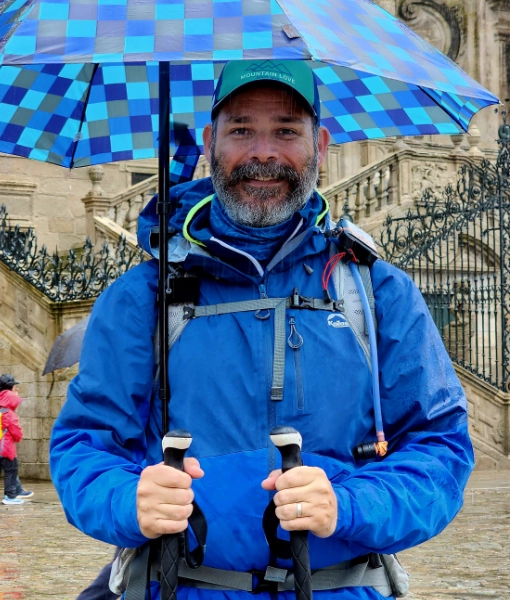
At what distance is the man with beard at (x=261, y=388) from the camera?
8.18 ft

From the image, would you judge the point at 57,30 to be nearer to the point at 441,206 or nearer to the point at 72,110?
the point at 72,110

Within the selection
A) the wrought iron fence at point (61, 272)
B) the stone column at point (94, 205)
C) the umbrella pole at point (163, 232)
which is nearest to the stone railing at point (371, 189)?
the stone column at point (94, 205)

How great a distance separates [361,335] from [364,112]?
1346mm

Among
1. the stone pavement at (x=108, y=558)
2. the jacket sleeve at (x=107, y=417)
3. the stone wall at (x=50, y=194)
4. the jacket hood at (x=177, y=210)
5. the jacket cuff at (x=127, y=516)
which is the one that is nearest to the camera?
the jacket cuff at (x=127, y=516)

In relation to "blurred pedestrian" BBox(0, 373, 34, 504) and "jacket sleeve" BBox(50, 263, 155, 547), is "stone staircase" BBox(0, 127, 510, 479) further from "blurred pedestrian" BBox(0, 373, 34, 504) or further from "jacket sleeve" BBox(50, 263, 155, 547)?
"jacket sleeve" BBox(50, 263, 155, 547)

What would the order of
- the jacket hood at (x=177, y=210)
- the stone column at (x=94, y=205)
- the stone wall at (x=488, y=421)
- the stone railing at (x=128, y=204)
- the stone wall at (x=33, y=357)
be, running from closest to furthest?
the jacket hood at (x=177, y=210), the stone wall at (x=33, y=357), the stone wall at (x=488, y=421), the stone column at (x=94, y=205), the stone railing at (x=128, y=204)

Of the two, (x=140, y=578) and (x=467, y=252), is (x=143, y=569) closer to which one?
(x=140, y=578)

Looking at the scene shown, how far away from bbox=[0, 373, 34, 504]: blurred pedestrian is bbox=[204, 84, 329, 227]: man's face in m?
11.1

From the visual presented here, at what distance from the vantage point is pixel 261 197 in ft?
9.09

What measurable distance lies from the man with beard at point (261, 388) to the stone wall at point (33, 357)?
13.2 metres

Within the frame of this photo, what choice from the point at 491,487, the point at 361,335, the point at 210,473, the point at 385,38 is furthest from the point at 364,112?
the point at 491,487

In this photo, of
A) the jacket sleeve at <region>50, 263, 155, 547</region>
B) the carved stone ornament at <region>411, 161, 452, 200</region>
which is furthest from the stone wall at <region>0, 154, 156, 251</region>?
the jacket sleeve at <region>50, 263, 155, 547</region>

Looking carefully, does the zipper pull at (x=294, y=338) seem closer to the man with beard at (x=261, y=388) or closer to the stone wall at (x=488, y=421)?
the man with beard at (x=261, y=388)

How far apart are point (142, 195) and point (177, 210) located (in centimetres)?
1911
